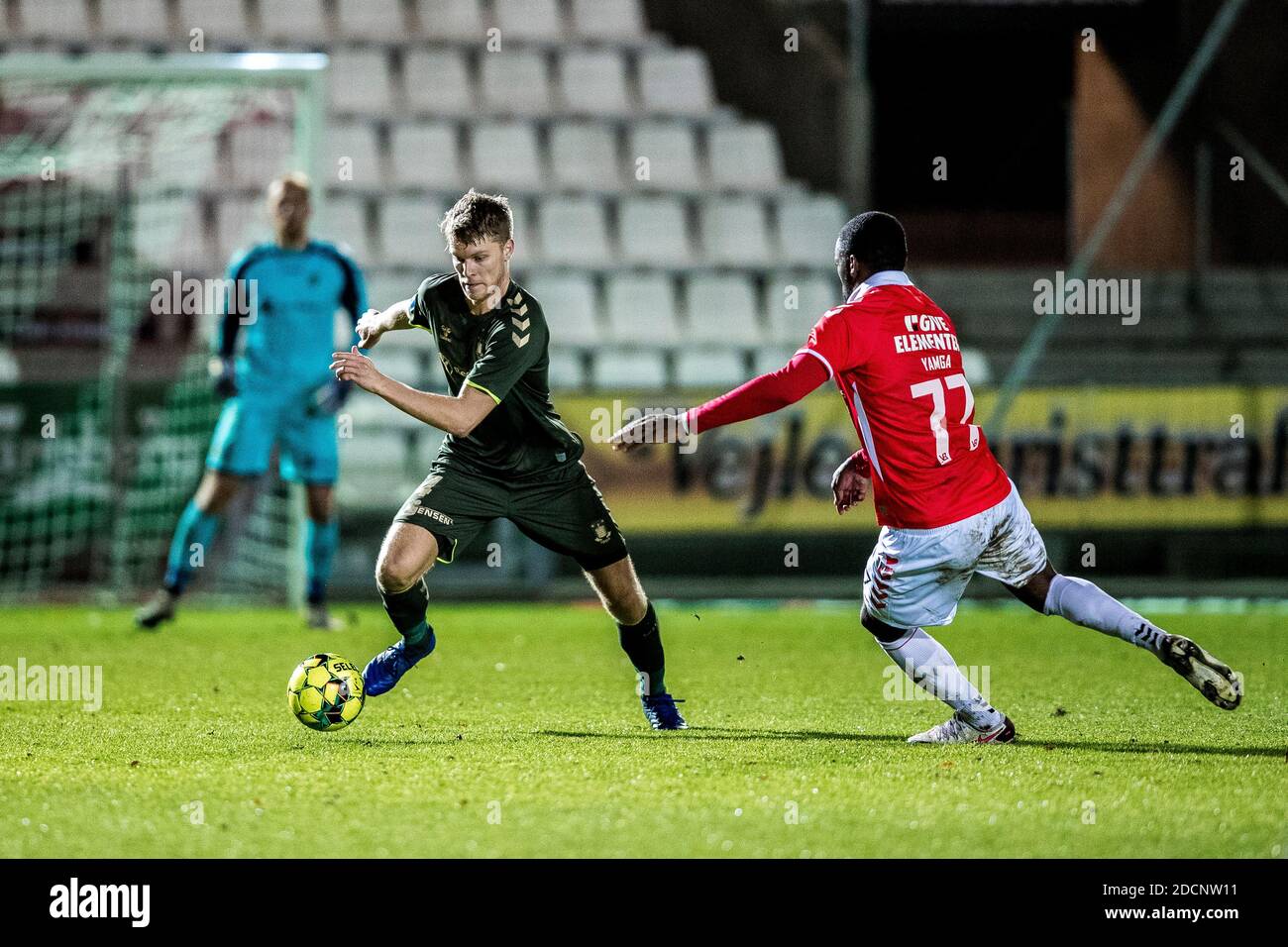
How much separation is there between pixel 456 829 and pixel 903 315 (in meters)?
2.16

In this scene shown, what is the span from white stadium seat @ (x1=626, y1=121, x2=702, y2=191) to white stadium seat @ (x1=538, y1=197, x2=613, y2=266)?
26.6 inches

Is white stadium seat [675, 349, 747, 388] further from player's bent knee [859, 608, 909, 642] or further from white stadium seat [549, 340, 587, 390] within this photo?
player's bent knee [859, 608, 909, 642]

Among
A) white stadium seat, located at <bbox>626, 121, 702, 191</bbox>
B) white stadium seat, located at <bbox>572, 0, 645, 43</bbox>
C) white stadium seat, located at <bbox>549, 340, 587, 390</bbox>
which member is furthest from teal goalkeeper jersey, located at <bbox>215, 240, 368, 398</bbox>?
white stadium seat, located at <bbox>572, 0, 645, 43</bbox>

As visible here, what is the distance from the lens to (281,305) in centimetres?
911

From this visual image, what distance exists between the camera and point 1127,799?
14.5 feet

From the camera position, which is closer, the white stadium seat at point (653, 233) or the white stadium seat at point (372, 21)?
the white stadium seat at point (653, 233)

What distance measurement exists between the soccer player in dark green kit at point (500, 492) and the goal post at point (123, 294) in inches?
195

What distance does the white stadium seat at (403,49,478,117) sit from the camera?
15.3 metres

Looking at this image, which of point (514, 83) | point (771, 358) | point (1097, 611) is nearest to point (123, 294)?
point (771, 358)

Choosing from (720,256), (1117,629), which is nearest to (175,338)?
(720,256)

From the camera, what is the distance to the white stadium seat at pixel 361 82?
15.1 m

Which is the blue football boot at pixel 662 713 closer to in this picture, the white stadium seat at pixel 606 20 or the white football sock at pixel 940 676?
the white football sock at pixel 940 676

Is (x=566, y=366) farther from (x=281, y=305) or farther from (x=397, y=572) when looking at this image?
(x=397, y=572)

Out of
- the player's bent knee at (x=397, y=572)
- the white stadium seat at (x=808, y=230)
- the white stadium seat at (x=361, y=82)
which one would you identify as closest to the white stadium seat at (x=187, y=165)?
the white stadium seat at (x=361, y=82)
